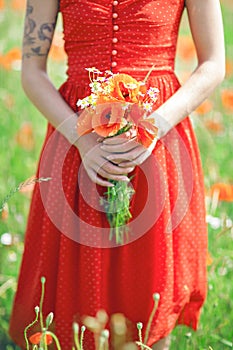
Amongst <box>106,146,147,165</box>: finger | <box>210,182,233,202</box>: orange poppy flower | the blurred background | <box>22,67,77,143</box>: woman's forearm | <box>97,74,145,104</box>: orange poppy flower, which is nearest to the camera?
<box>97,74,145,104</box>: orange poppy flower

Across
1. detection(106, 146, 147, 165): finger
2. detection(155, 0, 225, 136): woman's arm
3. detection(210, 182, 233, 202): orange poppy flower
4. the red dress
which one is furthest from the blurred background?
detection(155, 0, 225, 136): woman's arm

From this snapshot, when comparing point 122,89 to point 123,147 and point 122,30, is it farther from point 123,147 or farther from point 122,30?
point 122,30

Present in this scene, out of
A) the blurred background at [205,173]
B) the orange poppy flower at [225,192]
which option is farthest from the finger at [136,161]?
the orange poppy flower at [225,192]

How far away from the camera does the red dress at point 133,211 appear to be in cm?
163

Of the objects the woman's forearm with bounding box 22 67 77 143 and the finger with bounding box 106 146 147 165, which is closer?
the finger with bounding box 106 146 147 165

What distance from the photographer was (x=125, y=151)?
1.51 meters

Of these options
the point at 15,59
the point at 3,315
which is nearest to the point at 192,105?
the point at 3,315

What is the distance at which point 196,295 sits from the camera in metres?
1.79

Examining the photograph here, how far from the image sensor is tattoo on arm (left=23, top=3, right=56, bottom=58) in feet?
5.51

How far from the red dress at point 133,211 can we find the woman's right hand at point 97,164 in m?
0.08

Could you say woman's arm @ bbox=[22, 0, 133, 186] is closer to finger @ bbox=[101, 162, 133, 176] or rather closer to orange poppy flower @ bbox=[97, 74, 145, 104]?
finger @ bbox=[101, 162, 133, 176]

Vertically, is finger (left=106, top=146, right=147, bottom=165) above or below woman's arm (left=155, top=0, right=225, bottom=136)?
below

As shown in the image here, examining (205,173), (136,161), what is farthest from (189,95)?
(205,173)

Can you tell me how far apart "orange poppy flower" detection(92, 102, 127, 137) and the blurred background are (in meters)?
0.22
